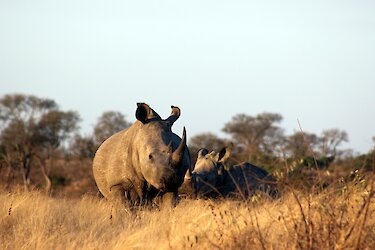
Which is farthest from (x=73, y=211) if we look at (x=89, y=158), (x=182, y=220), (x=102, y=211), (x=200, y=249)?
(x=89, y=158)

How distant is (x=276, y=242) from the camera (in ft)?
19.4

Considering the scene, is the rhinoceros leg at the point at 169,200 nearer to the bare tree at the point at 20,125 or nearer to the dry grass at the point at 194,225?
the dry grass at the point at 194,225

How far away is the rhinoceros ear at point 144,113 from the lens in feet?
31.9

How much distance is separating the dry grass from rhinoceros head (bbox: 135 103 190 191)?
419mm

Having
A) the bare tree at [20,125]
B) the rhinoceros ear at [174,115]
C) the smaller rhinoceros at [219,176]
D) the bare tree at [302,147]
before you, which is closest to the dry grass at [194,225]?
the bare tree at [302,147]

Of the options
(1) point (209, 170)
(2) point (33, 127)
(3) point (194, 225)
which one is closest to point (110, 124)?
(2) point (33, 127)

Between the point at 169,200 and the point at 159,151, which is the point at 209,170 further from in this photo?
the point at 159,151

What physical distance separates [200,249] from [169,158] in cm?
309

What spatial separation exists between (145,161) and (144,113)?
0.86 meters

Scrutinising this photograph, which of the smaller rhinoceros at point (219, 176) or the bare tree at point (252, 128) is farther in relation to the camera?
the bare tree at point (252, 128)

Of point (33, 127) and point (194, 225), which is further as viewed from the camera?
point (33, 127)

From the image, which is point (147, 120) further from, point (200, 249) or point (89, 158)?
point (89, 158)

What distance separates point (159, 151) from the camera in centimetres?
918

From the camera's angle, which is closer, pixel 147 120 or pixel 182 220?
pixel 182 220
